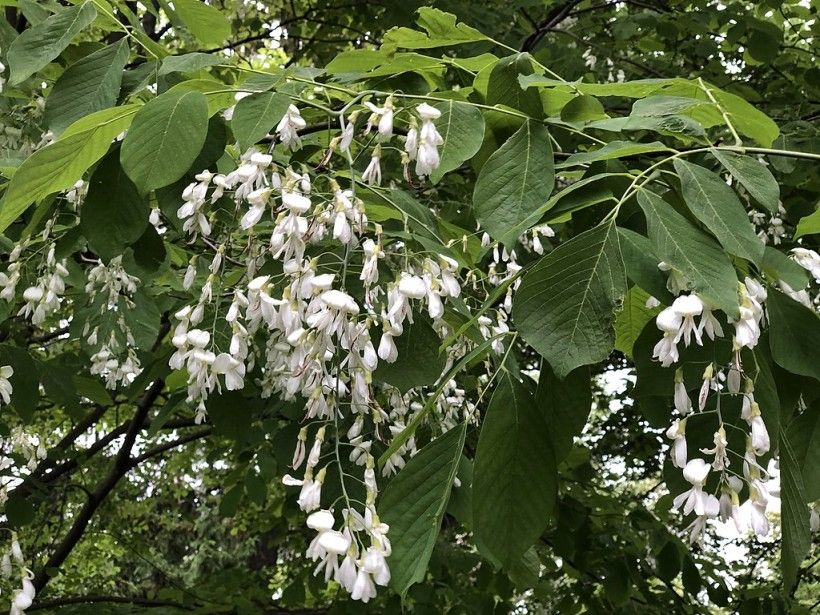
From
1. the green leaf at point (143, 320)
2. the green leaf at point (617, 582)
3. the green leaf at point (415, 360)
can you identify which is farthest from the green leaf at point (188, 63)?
the green leaf at point (617, 582)

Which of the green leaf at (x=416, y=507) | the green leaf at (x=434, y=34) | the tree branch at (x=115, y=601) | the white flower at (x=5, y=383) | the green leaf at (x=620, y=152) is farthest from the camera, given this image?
the tree branch at (x=115, y=601)

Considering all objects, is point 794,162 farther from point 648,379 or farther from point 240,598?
point 240,598

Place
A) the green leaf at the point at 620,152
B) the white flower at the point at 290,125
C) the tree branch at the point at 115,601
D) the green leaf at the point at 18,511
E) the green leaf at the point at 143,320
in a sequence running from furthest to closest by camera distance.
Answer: the tree branch at the point at 115,601 → the green leaf at the point at 18,511 → the green leaf at the point at 143,320 → the white flower at the point at 290,125 → the green leaf at the point at 620,152

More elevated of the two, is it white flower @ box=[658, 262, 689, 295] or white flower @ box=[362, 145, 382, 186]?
white flower @ box=[362, 145, 382, 186]

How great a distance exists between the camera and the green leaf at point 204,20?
1.80 metres

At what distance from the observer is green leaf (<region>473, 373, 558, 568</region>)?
3.68 ft

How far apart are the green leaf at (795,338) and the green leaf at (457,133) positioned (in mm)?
489

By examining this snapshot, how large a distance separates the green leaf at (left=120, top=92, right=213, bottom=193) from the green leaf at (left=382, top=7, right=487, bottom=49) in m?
0.59

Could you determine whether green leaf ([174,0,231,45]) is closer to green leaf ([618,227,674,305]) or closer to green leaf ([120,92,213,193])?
green leaf ([120,92,213,193])

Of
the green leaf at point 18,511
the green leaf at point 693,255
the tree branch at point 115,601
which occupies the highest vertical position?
the green leaf at point 693,255

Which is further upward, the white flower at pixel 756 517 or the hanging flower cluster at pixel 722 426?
the hanging flower cluster at pixel 722 426

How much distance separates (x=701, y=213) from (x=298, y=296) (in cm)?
56

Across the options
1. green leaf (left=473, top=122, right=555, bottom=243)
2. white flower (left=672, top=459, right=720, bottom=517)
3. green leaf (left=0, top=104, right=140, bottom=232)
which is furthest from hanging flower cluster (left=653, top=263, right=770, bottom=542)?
green leaf (left=0, top=104, right=140, bottom=232)

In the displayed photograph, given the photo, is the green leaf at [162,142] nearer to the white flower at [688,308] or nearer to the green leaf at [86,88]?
the green leaf at [86,88]
